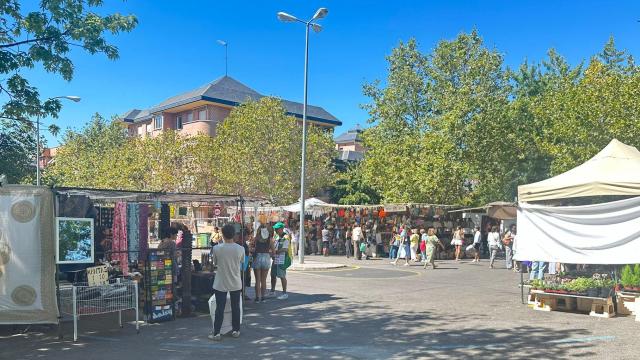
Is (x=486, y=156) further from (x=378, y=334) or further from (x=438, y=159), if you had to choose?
(x=378, y=334)

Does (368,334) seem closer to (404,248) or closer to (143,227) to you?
(143,227)

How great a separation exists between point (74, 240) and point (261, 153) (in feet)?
82.7

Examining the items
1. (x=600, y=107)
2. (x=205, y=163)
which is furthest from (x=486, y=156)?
(x=205, y=163)

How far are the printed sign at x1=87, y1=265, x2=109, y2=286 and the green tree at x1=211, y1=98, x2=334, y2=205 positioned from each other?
23955 mm

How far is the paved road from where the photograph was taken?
23.9 feet

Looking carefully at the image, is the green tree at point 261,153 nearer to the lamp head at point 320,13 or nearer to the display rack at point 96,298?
the lamp head at point 320,13

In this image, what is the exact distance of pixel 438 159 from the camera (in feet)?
92.4

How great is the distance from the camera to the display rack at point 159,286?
9352mm

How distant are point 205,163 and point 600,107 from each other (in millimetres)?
23191

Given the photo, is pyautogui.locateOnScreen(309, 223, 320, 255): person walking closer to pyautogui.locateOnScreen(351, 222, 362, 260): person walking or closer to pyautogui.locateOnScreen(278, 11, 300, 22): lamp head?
pyautogui.locateOnScreen(351, 222, 362, 260): person walking

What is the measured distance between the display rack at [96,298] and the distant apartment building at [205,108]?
31493 mm

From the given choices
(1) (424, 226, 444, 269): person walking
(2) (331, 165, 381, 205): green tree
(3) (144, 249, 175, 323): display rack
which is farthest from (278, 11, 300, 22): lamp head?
(2) (331, 165, 381, 205): green tree

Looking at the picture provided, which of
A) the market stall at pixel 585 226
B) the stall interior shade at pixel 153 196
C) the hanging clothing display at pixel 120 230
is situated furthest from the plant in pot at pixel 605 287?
the hanging clothing display at pixel 120 230

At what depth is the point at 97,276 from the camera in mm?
8555
